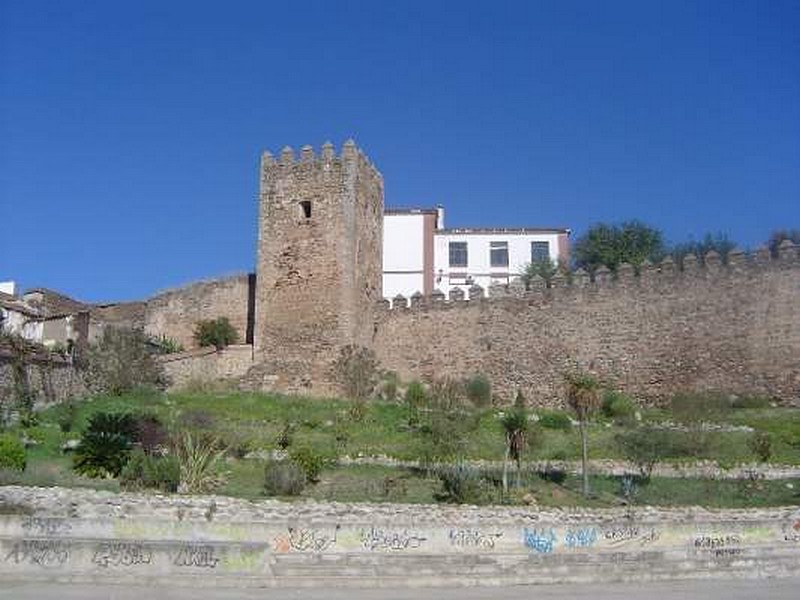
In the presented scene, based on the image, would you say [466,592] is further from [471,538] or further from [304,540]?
[304,540]

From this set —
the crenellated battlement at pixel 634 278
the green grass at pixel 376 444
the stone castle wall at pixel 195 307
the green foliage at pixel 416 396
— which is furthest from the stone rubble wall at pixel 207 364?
the green foliage at pixel 416 396

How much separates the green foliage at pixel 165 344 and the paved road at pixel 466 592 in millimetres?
19967

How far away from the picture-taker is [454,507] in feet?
49.1

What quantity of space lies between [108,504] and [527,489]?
23.6ft

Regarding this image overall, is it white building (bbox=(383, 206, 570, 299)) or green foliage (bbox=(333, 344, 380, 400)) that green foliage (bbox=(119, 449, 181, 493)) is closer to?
green foliage (bbox=(333, 344, 380, 400))

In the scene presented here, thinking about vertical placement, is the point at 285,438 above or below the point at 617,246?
below

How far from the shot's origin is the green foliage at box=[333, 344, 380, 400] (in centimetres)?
2556

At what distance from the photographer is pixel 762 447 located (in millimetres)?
18641

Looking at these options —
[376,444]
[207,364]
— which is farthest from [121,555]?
[207,364]

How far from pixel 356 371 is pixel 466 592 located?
13.5 meters

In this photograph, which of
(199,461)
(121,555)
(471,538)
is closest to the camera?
(121,555)

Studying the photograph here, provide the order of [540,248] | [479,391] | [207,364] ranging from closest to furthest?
[479,391] → [207,364] → [540,248]

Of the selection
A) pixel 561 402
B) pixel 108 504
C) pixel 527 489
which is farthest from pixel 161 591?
pixel 561 402

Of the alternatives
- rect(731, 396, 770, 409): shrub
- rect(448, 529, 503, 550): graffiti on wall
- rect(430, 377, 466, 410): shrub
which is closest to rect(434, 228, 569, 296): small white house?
rect(430, 377, 466, 410): shrub
